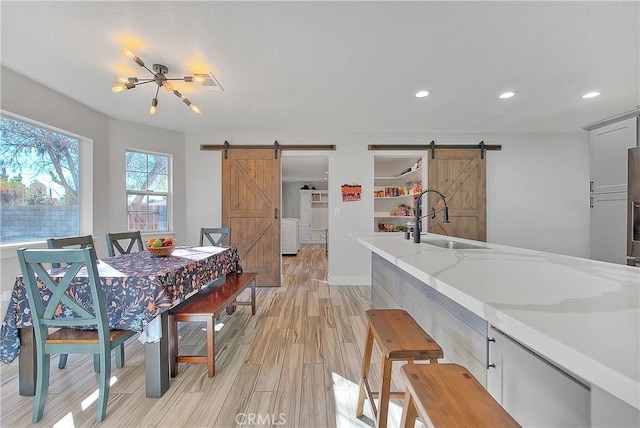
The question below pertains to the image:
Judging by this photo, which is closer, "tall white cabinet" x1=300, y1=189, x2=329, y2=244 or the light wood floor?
the light wood floor

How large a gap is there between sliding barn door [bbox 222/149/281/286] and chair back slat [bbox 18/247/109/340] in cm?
265

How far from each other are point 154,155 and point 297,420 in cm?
404

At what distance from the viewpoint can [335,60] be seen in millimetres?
2119

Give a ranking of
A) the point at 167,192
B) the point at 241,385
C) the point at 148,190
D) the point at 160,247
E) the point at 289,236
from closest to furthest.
→ the point at 241,385, the point at 160,247, the point at 148,190, the point at 167,192, the point at 289,236

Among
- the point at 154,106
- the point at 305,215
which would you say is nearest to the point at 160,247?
the point at 154,106

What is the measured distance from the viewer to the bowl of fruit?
7.20 feet

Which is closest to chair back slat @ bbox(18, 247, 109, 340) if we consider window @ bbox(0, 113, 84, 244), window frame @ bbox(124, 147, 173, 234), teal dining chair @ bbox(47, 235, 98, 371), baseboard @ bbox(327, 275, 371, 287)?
teal dining chair @ bbox(47, 235, 98, 371)

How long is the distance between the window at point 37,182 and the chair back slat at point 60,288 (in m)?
1.67

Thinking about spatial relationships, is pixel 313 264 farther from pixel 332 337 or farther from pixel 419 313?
pixel 419 313

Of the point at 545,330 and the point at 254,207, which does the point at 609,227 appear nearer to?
the point at 545,330

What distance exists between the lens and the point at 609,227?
297 cm

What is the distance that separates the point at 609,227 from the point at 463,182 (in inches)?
65.9

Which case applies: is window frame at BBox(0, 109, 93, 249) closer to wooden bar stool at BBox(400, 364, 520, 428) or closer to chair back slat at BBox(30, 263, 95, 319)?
chair back slat at BBox(30, 263, 95, 319)

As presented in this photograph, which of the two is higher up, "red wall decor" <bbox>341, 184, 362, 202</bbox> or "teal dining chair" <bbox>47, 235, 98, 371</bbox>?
"red wall decor" <bbox>341, 184, 362, 202</bbox>
